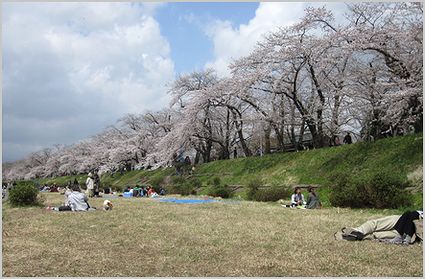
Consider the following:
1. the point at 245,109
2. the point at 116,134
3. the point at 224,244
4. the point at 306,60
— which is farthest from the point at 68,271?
the point at 116,134

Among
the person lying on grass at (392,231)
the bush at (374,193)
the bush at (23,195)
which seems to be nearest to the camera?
the person lying on grass at (392,231)

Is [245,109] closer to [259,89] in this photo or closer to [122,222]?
[259,89]

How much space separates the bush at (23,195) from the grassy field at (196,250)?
5.54 meters

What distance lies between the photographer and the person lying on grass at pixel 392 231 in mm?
7689

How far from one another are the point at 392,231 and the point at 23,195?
1341 centimetres

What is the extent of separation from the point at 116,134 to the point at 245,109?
32.7 meters

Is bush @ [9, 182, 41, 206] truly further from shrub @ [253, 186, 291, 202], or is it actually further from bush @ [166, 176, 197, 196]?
bush @ [166, 176, 197, 196]

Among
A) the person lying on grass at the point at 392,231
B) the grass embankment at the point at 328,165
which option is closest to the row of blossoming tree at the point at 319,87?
the grass embankment at the point at 328,165

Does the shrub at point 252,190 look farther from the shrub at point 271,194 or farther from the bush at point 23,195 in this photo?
the bush at point 23,195

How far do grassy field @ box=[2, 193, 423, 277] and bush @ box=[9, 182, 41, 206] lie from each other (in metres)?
5.54

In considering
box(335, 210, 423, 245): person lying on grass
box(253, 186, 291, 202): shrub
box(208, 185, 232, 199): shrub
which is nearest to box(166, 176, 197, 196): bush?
box(208, 185, 232, 199): shrub

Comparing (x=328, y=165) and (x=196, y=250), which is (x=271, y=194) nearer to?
(x=328, y=165)

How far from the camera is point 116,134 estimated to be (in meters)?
63.1

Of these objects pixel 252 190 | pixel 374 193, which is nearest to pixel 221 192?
pixel 252 190
